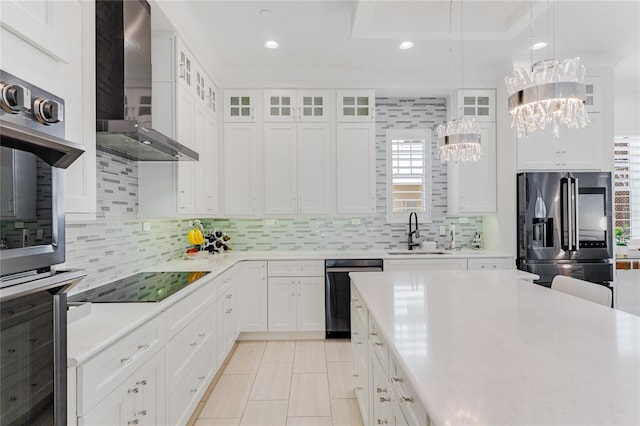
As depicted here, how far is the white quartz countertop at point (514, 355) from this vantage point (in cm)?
79

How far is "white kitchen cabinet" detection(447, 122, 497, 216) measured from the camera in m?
4.00

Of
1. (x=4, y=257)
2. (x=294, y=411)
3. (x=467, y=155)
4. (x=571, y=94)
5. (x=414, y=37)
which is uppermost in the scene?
(x=414, y=37)

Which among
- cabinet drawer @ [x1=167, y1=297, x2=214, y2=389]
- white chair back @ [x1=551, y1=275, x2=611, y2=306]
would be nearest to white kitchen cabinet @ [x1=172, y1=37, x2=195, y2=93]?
cabinet drawer @ [x1=167, y1=297, x2=214, y2=389]

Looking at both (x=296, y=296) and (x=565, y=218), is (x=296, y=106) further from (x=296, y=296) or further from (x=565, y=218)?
(x=565, y=218)

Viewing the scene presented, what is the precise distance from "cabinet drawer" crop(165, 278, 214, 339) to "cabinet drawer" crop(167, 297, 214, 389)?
0.13 feet

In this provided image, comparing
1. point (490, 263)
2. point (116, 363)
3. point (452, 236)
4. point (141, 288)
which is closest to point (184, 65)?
point (141, 288)

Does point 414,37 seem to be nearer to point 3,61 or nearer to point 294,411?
point 3,61

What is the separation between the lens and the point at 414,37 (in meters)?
3.10

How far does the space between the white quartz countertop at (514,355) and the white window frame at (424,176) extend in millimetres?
2431

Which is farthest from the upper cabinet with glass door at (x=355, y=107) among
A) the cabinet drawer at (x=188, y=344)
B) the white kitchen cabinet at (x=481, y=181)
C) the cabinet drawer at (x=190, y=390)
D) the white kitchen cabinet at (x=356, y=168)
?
the cabinet drawer at (x=190, y=390)

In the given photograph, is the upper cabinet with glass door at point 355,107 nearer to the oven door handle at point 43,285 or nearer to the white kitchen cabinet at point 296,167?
the white kitchen cabinet at point 296,167

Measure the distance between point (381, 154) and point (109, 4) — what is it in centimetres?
317

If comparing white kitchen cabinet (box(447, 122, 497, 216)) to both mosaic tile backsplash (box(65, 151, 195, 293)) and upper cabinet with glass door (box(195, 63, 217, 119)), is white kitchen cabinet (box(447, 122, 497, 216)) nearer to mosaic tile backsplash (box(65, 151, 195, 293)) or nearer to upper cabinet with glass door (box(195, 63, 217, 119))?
upper cabinet with glass door (box(195, 63, 217, 119))

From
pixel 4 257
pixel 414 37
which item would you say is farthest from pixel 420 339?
pixel 414 37
